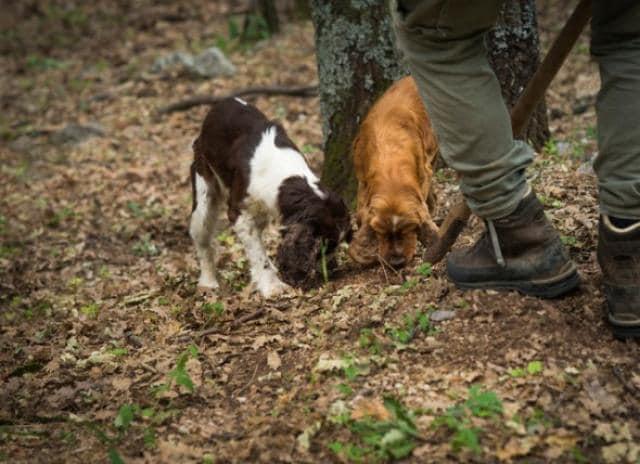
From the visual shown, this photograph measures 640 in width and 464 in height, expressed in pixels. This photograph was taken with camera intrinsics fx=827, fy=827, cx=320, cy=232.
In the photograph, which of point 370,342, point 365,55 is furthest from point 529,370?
point 365,55

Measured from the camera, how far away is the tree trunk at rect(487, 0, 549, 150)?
628cm

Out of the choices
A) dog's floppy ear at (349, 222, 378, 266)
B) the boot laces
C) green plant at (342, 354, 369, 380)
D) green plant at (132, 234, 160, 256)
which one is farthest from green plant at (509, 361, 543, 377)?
green plant at (132, 234, 160, 256)

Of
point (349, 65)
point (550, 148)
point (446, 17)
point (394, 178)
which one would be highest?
point (446, 17)

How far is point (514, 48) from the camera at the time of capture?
6312 millimetres

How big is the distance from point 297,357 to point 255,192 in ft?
5.47

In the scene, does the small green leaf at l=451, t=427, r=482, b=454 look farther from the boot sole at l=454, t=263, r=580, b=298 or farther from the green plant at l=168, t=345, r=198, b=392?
the green plant at l=168, t=345, r=198, b=392

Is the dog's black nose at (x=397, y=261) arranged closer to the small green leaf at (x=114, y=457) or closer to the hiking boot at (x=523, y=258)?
the hiking boot at (x=523, y=258)

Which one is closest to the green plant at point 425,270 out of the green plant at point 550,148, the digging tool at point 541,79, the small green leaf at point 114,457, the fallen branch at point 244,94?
the digging tool at point 541,79

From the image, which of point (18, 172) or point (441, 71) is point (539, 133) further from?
point (18, 172)

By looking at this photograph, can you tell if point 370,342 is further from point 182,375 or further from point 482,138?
point 482,138

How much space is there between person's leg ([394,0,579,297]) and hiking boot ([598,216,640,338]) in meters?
0.27

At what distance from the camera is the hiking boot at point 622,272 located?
11.7 ft

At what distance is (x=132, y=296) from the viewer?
6238 mm

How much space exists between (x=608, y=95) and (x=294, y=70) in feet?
29.1
